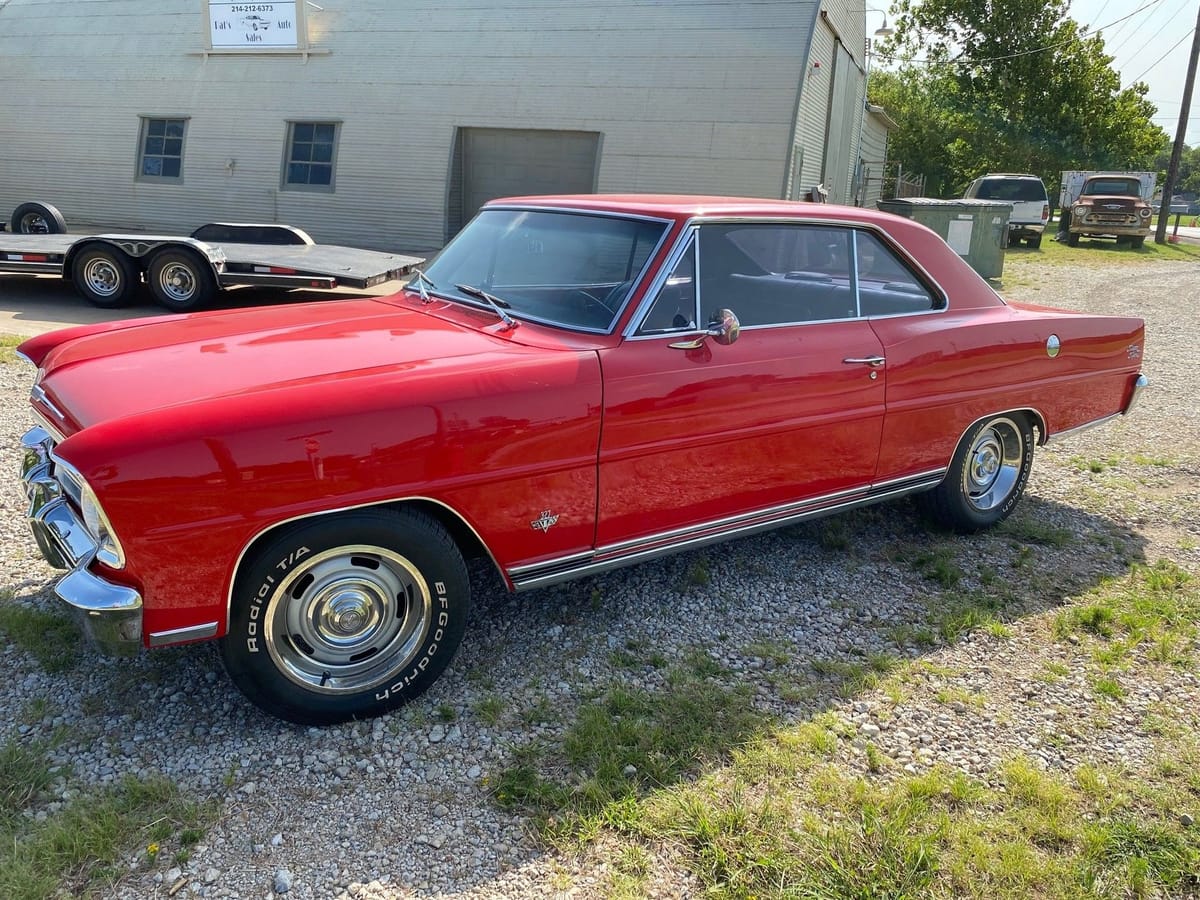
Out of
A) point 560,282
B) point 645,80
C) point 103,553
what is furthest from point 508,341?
point 645,80

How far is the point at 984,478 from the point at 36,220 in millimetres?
14004

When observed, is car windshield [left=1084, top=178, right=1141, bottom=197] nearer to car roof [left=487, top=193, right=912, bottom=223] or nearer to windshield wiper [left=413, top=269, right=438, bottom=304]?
car roof [left=487, top=193, right=912, bottom=223]

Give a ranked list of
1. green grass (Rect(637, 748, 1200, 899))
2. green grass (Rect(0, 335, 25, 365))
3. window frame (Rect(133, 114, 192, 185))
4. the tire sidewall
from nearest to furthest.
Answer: green grass (Rect(637, 748, 1200, 899))
the tire sidewall
green grass (Rect(0, 335, 25, 365))
window frame (Rect(133, 114, 192, 185))

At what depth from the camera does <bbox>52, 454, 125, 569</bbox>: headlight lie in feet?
7.97

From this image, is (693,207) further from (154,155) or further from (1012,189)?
(1012,189)

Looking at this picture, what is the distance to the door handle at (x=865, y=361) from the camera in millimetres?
3727

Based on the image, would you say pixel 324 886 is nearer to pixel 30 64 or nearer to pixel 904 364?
pixel 904 364

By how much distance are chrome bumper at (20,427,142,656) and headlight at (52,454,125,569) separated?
4 centimetres

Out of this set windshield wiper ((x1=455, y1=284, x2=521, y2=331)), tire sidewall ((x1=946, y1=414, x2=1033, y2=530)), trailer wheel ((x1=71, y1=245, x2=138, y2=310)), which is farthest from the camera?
trailer wheel ((x1=71, y1=245, x2=138, y2=310))

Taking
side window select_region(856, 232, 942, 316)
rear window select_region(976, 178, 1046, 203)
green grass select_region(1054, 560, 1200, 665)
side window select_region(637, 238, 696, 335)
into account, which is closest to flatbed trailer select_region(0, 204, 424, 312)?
side window select_region(856, 232, 942, 316)

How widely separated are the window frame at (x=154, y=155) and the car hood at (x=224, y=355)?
15.4 m

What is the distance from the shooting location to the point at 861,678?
3322mm

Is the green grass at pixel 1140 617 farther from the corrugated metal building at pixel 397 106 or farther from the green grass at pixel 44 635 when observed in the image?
the corrugated metal building at pixel 397 106

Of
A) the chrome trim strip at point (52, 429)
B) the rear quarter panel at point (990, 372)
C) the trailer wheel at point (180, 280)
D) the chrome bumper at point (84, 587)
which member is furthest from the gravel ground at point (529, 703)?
the trailer wheel at point (180, 280)
